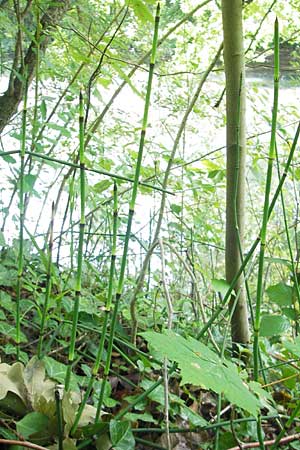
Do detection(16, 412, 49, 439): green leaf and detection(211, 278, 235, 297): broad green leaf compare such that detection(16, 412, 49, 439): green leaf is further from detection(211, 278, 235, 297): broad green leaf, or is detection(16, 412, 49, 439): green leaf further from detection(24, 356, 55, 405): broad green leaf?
detection(211, 278, 235, 297): broad green leaf

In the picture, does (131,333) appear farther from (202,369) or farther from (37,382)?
(202,369)

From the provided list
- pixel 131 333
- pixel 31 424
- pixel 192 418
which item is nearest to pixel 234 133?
pixel 131 333

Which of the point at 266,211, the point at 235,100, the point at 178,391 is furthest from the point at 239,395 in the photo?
the point at 235,100

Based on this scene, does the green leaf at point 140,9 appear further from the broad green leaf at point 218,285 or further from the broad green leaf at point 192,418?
the broad green leaf at point 192,418

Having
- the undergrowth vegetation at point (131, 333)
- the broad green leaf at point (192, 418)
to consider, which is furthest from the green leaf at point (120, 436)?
the broad green leaf at point (192, 418)

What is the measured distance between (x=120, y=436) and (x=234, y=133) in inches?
28.1

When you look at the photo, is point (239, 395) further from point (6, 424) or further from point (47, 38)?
point (47, 38)

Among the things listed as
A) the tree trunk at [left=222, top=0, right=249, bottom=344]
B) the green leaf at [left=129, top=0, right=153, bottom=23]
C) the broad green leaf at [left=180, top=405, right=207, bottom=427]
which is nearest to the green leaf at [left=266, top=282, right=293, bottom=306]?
the tree trunk at [left=222, top=0, right=249, bottom=344]

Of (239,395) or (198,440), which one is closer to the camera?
(239,395)

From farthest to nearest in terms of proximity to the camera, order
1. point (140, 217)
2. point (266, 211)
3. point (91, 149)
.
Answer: point (140, 217) → point (91, 149) → point (266, 211)

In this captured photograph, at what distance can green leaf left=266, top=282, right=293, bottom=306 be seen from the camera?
0.93m

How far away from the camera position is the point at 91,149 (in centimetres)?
150

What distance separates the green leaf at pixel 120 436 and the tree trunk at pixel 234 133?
0.49 meters

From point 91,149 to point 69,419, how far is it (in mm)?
1000
